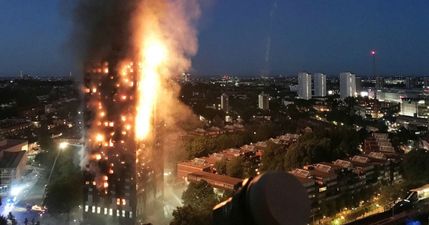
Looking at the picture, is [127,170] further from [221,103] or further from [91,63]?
[221,103]

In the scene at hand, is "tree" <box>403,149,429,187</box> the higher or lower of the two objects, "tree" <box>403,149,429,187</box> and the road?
the higher

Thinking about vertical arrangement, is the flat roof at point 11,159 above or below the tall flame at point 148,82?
Answer: below

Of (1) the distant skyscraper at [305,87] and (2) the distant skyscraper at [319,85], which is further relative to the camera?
(2) the distant skyscraper at [319,85]

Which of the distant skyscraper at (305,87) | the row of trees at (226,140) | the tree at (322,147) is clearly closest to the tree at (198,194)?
the tree at (322,147)

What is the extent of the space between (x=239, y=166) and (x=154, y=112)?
85.4 inches

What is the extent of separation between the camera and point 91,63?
5.13m

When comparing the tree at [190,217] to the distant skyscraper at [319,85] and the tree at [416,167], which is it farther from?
the distant skyscraper at [319,85]

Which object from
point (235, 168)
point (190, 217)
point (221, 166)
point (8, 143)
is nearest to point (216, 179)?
point (235, 168)

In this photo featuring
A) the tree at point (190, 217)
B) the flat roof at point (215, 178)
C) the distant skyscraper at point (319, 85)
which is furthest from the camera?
the distant skyscraper at point (319, 85)

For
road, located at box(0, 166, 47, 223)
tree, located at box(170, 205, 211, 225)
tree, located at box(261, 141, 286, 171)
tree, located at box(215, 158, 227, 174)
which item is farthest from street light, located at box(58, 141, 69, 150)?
tree, located at box(170, 205, 211, 225)

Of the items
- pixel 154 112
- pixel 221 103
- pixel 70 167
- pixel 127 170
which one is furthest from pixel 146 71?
pixel 221 103

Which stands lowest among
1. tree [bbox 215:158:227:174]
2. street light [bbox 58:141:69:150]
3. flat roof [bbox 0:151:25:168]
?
tree [bbox 215:158:227:174]

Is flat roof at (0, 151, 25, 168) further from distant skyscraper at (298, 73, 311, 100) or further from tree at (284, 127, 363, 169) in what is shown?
distant skyscraper at (298, 73, 311, 100)

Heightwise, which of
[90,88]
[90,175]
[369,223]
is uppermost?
[90,88]
